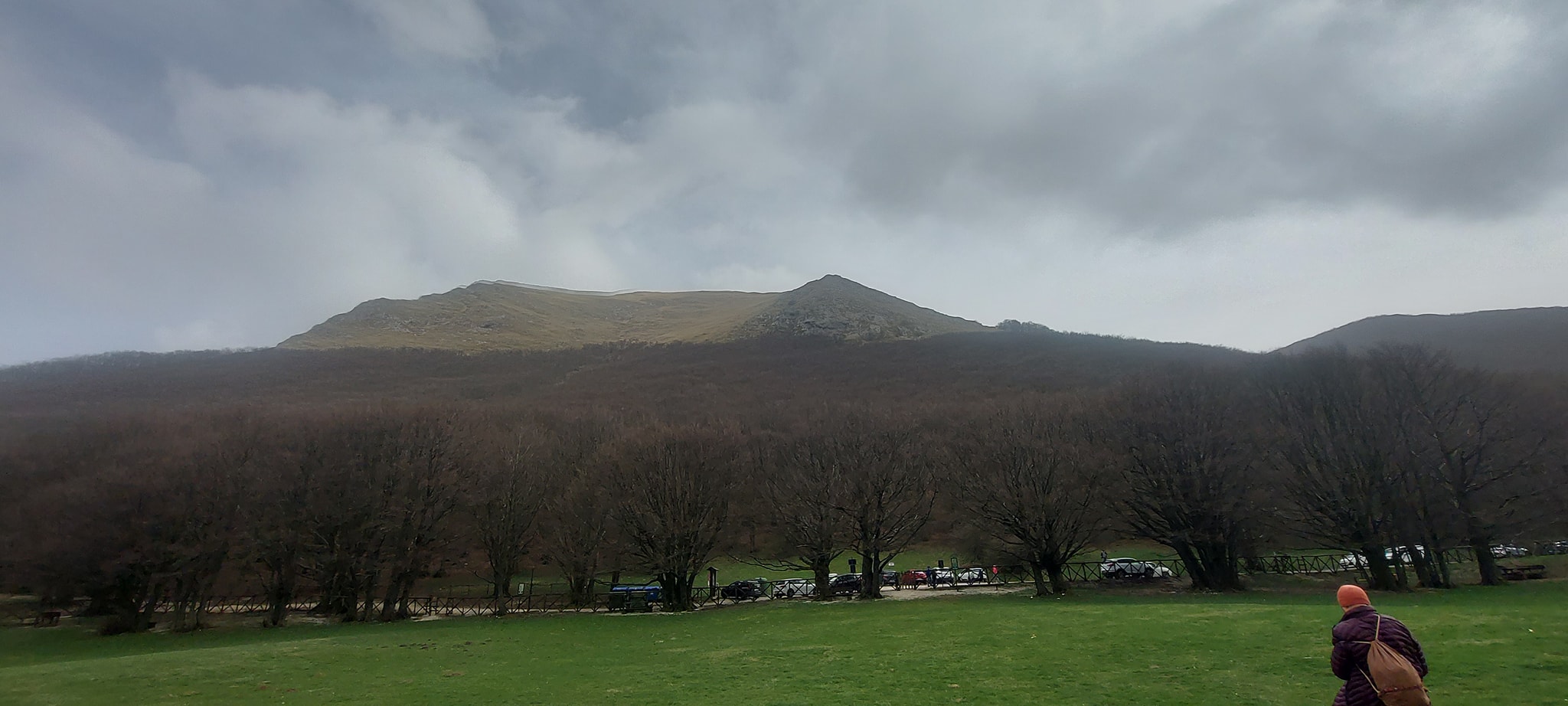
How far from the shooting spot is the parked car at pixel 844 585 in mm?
45153

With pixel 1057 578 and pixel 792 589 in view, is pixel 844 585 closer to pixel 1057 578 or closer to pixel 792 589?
pixel 792 589

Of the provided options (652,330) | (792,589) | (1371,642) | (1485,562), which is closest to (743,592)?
(792,589)

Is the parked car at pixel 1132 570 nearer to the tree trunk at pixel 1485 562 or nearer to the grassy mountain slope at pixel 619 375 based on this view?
the tree trunk at pixel 1485 562

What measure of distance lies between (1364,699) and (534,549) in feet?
175

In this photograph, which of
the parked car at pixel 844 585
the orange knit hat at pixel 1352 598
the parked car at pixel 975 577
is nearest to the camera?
the orange knit hat at pixel 1352 598

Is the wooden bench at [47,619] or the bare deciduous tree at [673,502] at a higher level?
the bare deciduous tree at [673,502]

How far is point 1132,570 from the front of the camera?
45.0 meters

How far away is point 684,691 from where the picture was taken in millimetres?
16672

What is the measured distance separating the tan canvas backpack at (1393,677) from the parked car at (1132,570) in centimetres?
4065

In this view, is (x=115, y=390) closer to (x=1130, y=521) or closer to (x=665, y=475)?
(x=665, y=475)

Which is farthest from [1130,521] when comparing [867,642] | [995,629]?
[867,642]

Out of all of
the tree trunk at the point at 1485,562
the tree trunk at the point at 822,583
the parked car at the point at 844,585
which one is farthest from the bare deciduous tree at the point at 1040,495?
the tree trunk at the point at 1485,562

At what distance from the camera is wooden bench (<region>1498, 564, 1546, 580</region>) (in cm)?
3628

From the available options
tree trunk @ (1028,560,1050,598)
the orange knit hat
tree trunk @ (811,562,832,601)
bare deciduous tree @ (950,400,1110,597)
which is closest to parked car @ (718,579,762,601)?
tree trunk @ (811,562,832,601)
